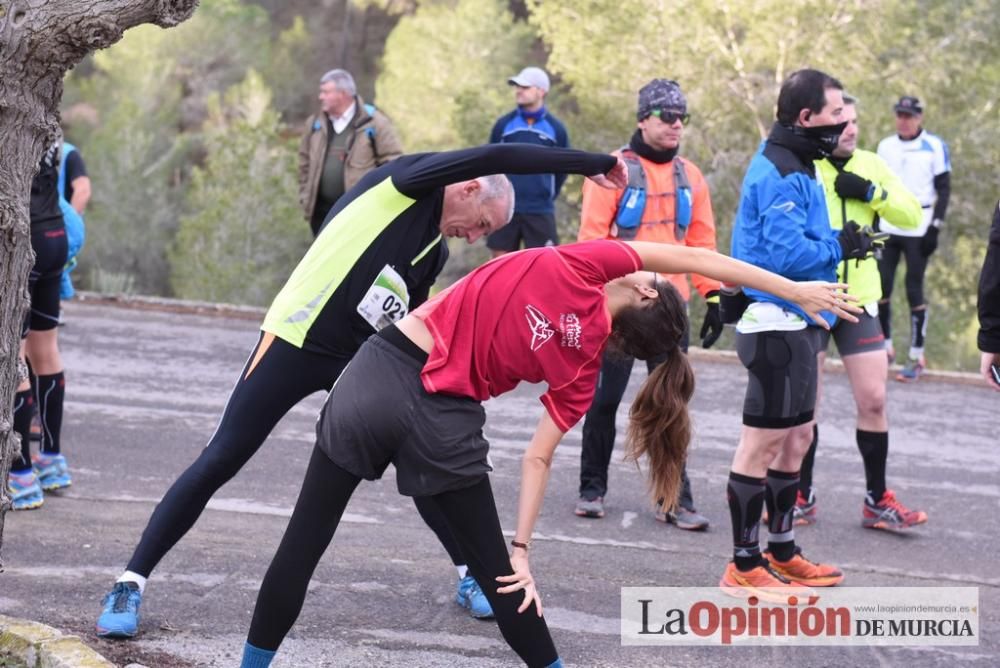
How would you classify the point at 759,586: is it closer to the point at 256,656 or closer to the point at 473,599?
the point at 473,599

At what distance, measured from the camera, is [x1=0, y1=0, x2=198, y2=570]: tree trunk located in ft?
12.1

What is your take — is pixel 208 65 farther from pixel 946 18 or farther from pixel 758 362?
pixel 758 362

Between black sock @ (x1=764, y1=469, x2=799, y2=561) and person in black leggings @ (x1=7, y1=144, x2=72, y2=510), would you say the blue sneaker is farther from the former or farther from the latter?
person in black leggings @ (x1=7, y1=144, x2=72, y2=510)

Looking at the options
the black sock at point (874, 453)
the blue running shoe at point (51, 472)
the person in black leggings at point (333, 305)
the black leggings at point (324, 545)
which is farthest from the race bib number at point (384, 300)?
the black sock at point (874, 453)

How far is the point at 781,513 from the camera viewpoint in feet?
18.3

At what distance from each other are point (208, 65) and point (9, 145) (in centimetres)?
3890

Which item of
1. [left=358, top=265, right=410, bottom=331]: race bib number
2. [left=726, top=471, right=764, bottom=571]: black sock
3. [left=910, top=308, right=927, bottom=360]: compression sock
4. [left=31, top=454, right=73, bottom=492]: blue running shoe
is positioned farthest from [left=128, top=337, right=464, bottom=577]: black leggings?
[left=910, top=308, right=927, bottom=360]: compression sock

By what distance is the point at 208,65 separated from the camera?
135ft

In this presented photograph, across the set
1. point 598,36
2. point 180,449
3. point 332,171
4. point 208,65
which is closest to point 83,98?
point 208,65

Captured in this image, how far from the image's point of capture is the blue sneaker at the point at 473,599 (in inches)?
198

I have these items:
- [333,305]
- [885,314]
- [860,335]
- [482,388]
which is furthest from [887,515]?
[885,314]

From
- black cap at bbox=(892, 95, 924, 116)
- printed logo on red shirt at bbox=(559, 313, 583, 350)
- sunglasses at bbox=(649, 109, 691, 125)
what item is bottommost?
printed logo on red shirt at bbox=(559, 313, 583, 350)

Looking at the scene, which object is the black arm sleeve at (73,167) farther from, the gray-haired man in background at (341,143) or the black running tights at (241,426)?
the black running tights at (241,426)

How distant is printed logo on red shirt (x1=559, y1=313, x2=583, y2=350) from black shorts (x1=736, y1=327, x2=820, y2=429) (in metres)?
1.74
